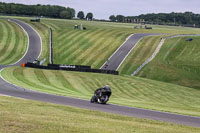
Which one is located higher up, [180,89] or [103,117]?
[103,117]

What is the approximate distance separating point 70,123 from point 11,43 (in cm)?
9102

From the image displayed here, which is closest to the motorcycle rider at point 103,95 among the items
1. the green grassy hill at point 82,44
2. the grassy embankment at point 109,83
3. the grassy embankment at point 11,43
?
the grassy embankment at point 109,83

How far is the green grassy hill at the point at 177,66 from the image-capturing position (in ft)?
245

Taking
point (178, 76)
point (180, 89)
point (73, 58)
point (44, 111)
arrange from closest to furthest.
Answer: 1. point (44, 111)
2. point (180, 89)
3. point (178, 76)
4. point (73, 58)

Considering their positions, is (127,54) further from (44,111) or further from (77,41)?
(44,111)

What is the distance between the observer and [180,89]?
6338 centimetres

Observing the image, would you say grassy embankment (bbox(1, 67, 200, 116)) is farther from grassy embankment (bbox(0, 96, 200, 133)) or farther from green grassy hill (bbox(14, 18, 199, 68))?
grassy embankment (bbox(0, 96, 200, 133))

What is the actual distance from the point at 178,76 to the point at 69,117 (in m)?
58.4

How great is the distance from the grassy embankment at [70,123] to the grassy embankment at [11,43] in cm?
6907

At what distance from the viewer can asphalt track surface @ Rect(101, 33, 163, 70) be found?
8503 cm

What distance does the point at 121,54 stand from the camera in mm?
94938

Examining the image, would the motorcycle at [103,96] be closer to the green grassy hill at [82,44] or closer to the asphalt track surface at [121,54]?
the asphalt track surface at [121,54]

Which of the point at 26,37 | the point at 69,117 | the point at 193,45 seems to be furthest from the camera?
the point at 26,37

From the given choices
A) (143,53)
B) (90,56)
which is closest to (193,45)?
(143,53)
